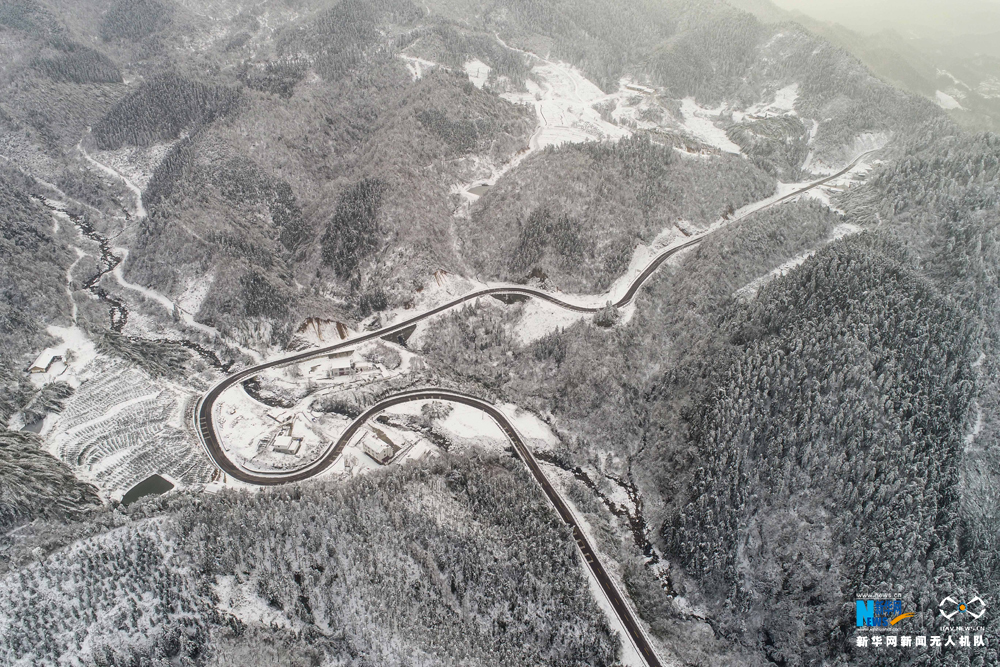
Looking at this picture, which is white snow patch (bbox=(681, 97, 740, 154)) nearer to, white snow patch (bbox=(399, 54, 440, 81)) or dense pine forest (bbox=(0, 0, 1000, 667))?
dense pine forest (bbox=(0, 0, 1000, 667))

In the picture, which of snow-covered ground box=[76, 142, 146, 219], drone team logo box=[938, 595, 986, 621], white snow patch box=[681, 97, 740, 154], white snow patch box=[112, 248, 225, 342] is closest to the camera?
drone team logo box=[938, 595, 986, 621]

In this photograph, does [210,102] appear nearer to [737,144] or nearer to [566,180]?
[566,180]

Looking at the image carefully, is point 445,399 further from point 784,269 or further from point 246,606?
point 784,269

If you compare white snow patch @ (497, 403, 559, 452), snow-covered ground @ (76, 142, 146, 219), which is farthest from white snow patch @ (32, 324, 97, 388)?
white snow patch @ (497, 403, 559, 452)

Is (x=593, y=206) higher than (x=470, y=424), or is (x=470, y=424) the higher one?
(x=593, y=206)

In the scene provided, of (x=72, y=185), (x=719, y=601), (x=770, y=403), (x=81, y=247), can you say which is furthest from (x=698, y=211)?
(x=72, y=185)

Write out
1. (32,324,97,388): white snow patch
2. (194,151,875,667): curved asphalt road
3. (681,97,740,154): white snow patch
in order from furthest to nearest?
(681,97,740,154): white snow patch → (32,324,97,388): white snow patch → (194,151,875,667): curved asphalt road

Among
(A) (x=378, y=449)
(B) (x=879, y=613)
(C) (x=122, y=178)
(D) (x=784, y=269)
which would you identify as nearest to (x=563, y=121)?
(D) (x=784, y=269)
